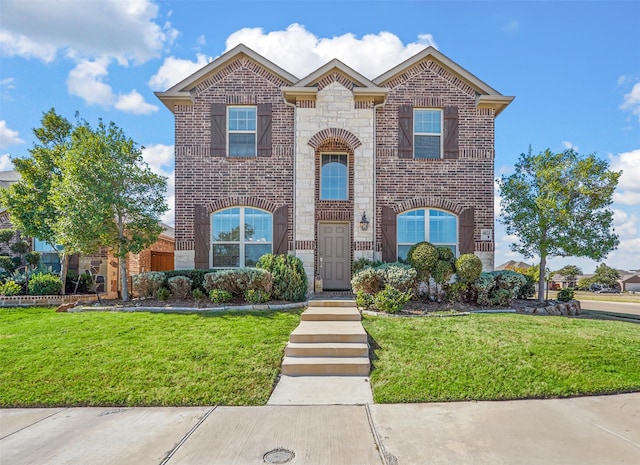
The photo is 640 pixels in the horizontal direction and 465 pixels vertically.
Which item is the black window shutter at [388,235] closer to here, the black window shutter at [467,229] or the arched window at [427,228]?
the arched window at [427,228]

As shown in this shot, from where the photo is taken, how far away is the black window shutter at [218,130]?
12406mm

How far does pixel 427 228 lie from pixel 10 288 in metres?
12.2

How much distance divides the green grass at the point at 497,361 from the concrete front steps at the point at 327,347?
0.29m

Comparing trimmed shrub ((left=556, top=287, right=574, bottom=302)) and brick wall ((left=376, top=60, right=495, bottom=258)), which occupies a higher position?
brick wall ((left=376, top=60, right=495, bottom=258))

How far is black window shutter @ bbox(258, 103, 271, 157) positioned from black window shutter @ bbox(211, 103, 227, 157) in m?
1.08

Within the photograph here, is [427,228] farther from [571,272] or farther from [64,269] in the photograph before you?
[571,272]

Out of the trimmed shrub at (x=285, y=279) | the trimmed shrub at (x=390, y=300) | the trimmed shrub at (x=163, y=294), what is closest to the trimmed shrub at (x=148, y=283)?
the trimmed shrub at (x=163, y=294)

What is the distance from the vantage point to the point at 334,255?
1269 centimetres

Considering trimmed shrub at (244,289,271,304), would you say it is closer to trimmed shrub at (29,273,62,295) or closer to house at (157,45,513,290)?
house at (157,45,513,290)

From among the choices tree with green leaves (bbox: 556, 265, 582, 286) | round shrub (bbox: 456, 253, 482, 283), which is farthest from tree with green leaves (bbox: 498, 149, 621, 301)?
tree with green leaves (bbox: 556, 265, 582, 286)

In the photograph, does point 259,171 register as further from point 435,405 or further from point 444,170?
point 435,405

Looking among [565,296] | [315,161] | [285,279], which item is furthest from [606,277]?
[285,279]

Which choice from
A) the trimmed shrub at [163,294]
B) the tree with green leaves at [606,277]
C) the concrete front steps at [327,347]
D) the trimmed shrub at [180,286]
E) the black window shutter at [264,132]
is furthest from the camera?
the tree with green leaves at [606,277]

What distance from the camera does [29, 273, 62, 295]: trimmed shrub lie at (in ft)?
37.9
